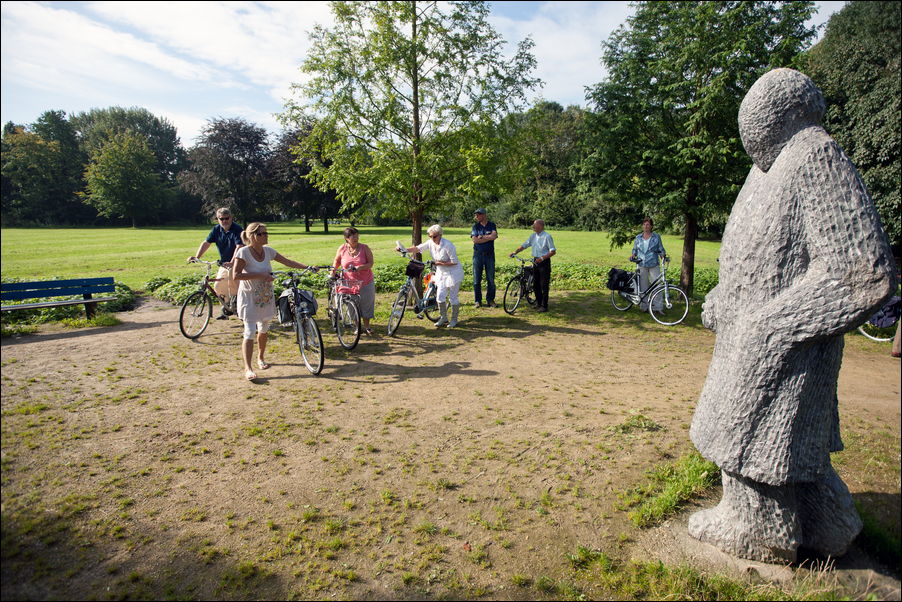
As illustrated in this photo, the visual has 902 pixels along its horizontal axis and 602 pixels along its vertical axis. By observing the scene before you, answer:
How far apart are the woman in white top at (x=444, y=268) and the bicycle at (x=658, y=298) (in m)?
3.84

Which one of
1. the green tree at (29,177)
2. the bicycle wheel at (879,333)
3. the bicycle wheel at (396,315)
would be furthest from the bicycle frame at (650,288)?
the green tree at (29,177)

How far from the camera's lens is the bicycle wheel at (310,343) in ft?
21.2

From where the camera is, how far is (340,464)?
13.6 ft

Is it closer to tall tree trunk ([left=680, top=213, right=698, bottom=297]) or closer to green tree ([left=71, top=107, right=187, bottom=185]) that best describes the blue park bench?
green tree ([left=71, top=107, right=187, bottom=185])

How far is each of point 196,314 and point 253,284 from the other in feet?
9.70

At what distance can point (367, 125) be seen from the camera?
9672 millimetres

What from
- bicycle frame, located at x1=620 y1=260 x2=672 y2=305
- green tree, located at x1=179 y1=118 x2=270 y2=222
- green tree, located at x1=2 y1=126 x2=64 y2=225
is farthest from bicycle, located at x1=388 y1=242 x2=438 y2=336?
green tree, located at x1=2 y1=126 x2=64 y2=225

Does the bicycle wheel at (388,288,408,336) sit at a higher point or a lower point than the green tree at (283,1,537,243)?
lower

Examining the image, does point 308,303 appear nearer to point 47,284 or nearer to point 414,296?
point 414,296

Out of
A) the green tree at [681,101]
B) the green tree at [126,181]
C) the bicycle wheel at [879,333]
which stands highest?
the green tree at [681,101]

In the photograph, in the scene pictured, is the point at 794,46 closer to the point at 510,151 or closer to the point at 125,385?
the point at 510,151

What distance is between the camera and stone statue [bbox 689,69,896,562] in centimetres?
206

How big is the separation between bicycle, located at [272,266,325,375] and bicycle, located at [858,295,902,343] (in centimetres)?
842

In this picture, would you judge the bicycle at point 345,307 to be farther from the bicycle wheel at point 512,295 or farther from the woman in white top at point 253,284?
the bicycle wheel at point 512,295
